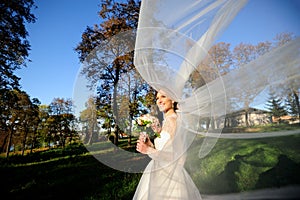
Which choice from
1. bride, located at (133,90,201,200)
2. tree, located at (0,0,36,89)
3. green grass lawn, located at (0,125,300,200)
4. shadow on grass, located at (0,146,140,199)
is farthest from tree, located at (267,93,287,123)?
tree, located at (0,0,36,89)

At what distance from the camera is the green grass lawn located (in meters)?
1.47

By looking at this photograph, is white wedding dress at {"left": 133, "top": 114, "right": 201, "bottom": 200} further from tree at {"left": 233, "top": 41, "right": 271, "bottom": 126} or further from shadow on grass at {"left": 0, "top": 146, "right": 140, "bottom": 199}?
shadow on grass at {"left": 0, "top": 146, "right": 140, "bottom": 199}

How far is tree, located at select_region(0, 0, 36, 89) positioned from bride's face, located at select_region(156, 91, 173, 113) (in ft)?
25.5

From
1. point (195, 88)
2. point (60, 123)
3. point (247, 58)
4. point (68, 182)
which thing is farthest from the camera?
point (60, 123)

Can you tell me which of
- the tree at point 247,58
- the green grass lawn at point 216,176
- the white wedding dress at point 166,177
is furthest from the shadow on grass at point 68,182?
the tree at point 247,58

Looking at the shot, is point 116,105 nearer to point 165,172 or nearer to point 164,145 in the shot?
point 164,145

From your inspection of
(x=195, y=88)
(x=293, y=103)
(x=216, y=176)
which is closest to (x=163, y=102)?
(x=195, y=88)

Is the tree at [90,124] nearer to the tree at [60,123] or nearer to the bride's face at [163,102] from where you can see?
the bride's face at [163,102]

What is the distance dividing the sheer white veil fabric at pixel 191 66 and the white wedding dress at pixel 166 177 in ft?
0.05

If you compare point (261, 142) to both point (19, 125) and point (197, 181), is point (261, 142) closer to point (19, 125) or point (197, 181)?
point (197, 181)

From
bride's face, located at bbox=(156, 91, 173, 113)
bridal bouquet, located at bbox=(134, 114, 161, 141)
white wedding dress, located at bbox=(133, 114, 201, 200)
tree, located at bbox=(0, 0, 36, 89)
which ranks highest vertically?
tree, located at bbox=(0, 0, 36, 89)

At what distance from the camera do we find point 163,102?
2096 mm

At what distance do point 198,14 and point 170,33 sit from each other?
11.8 inches

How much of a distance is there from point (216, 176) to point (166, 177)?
1061 mm
